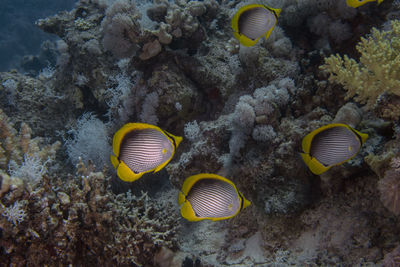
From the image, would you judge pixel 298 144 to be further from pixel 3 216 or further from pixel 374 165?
pixel 3 216

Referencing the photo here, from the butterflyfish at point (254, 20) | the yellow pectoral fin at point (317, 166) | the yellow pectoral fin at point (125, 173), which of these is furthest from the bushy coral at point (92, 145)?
the yellow pectoral fin at point (317, 166)

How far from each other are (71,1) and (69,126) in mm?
26663

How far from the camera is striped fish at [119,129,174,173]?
2.00 m

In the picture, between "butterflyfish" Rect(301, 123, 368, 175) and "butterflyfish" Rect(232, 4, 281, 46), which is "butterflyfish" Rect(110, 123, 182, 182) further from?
"butterflyfish" Rect(232, 4, 281, 46)

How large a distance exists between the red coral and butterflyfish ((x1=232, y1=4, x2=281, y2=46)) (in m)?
1.99

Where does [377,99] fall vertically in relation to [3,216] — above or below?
above

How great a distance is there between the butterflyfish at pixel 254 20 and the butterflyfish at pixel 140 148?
178cm

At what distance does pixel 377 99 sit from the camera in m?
2.68

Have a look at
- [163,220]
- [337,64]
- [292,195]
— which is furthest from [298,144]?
[163,220]

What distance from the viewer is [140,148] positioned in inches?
79.4

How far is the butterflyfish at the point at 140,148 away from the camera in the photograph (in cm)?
198

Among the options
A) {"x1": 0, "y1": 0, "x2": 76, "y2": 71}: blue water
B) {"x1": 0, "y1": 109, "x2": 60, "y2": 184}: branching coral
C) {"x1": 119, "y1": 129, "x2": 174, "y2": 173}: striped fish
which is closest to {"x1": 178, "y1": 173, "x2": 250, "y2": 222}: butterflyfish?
{"x1": 119, "y1": 129, "x2": 174, "y2": 173}: striped fish

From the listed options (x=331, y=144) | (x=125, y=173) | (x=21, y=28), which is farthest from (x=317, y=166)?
(x=21, y=28)

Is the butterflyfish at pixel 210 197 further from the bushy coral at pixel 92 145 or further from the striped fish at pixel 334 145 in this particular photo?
the bushy coral at pixel 92 145
